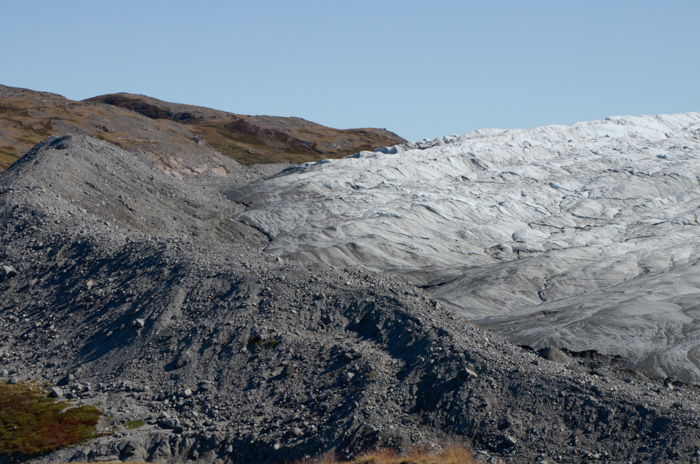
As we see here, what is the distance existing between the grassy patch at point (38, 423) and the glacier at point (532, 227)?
28593 millimetres

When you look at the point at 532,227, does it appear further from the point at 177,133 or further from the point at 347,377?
the point at 177,133

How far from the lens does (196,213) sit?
223 feet

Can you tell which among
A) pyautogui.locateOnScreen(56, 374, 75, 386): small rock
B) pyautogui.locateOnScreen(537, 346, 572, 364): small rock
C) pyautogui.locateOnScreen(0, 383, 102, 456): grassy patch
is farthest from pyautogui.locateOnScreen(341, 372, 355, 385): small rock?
pyautogui.locateOnScreen(537, 346, 572, 364): small rock

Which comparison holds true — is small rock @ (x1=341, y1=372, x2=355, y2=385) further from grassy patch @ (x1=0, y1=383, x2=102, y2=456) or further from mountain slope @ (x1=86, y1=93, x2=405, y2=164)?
mountain slope @ (x1=86, y1=93, x2=405, y2=164)

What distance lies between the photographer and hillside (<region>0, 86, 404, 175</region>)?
98.1 metres

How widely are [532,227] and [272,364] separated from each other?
55786 mm

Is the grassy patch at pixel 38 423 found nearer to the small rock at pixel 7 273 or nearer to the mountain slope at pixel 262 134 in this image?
the small rock at pixel 7 273

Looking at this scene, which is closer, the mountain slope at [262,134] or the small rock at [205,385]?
the small rock at [205,385]

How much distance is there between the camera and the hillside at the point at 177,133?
322ft

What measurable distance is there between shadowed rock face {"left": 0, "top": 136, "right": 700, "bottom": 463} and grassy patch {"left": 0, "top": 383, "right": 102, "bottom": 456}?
0.87m

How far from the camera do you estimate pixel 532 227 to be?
80.9 metres

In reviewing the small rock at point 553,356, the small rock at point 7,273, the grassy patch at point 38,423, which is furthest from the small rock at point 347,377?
the small rock at point 7,273

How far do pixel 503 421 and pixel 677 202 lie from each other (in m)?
74.1

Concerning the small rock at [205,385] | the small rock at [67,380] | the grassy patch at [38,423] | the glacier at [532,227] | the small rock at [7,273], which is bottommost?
the grassy patch at [38,423]
